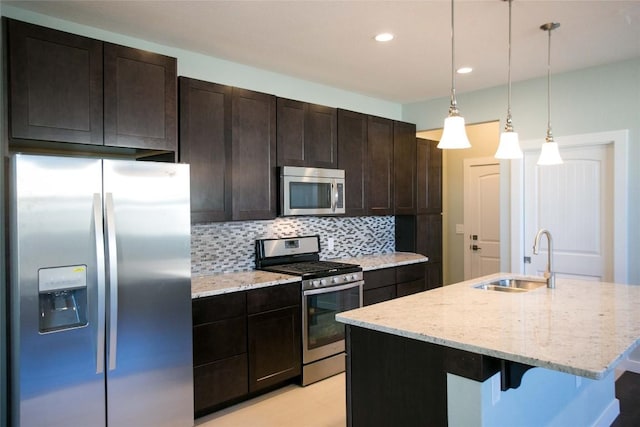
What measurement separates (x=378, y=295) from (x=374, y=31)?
7.66 ft

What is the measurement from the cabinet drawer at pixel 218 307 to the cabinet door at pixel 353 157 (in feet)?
5.17

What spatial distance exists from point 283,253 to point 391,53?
6.24 feet

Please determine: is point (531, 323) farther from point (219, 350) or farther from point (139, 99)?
point (139, 99)

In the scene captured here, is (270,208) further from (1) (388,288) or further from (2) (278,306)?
(1) (388,288)

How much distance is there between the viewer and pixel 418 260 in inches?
181

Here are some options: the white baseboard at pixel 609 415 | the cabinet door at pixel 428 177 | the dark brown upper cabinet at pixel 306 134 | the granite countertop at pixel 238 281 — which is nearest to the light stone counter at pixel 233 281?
the granite countertop at pixel 238 281

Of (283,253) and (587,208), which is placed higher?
(587,208)

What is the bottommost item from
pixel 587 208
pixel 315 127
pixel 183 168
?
pixel 587 208

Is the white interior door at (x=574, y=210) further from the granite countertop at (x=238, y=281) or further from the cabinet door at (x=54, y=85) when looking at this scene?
the cabinet door at (x=54, y=85)

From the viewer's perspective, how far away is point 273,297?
10.7 feet

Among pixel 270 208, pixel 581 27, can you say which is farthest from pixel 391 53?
pixel 270 208

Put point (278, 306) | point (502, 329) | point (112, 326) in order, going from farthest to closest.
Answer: point (278, 306), point (112, 326), point (502, 329)

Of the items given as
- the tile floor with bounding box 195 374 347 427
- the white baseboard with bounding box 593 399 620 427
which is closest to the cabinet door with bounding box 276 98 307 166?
the tile floor with bounding box 195 374 347 427

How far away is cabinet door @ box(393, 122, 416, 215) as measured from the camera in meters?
4.79
